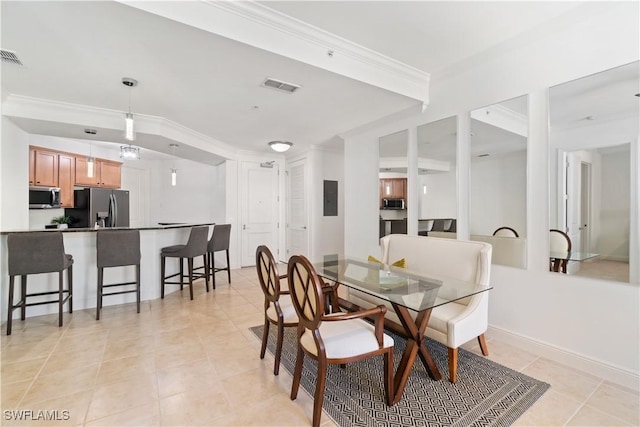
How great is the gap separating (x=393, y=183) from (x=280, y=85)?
191 cm

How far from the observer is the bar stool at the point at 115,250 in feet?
10.6

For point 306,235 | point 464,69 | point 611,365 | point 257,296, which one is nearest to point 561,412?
point 611,365

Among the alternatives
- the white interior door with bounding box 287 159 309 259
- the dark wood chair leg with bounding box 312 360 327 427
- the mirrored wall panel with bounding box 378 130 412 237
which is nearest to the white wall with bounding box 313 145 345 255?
the white interior door with bounding box 287 159 309 259

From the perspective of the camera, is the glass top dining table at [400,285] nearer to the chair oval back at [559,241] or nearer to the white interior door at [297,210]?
the chair oval back at [559,241]

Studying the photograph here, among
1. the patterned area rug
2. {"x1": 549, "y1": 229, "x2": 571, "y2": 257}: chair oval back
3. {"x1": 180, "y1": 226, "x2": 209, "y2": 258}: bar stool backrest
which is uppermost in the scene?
{"x1": 549, "y1": 229, "x2": 571, "y2": 257}: chair oval back

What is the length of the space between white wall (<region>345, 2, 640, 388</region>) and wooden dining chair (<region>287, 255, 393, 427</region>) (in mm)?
1513

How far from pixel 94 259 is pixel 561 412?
15.4 feet

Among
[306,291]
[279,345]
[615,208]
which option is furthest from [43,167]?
[615,208]

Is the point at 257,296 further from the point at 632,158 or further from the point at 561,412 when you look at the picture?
the point at 632,158

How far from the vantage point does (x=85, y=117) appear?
3621 mm

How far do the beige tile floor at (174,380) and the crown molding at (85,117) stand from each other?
238cm

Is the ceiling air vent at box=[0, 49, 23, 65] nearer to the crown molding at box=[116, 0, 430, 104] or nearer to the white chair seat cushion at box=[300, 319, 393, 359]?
the crown molding at box=[116, 0, 430, 104]

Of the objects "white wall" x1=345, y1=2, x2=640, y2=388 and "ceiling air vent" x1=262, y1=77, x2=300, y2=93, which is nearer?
"white wall" x1=345, y1=2, x2=640, y2=388

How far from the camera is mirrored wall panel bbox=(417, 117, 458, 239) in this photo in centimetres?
306
